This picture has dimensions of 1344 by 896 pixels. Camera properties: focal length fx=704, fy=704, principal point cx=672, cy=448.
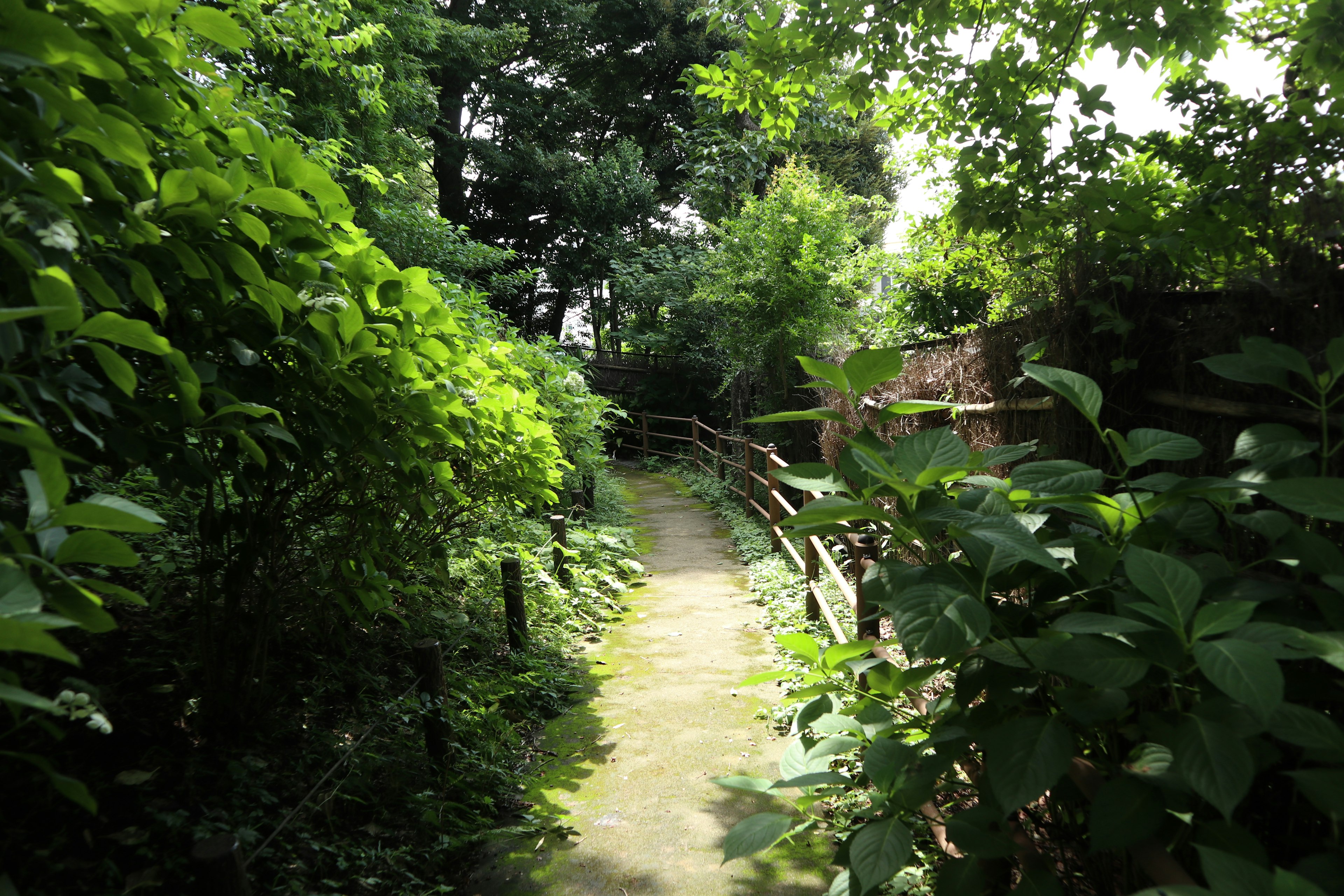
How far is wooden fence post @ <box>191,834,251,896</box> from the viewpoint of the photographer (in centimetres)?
143

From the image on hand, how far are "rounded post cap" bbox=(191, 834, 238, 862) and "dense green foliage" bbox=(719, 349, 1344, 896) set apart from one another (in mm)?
1055

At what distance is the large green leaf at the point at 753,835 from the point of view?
1141mm

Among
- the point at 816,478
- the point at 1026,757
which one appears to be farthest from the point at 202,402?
the point at 1026,757

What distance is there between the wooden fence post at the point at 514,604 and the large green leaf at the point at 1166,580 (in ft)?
11.8

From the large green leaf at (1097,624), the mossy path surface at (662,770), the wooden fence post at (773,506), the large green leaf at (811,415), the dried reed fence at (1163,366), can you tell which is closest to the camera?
the large green leaf at (1097,624)

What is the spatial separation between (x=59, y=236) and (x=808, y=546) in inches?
191

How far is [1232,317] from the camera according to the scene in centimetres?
196

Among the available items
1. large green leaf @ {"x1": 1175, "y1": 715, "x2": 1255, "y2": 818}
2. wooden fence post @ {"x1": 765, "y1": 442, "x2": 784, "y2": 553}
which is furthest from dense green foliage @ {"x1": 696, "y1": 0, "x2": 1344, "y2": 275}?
wooden fence post @ {"x1": 765, "y1": 442, "x2": 784, "y2": 553}

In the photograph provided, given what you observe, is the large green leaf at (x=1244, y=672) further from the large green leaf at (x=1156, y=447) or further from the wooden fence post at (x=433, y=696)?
the wooden fence post at (x=433, y=696)

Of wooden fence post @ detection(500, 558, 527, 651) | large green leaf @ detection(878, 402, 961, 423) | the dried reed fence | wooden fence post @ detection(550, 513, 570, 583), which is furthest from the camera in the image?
wooden fence post @ detection(550, 513, 570, 583)

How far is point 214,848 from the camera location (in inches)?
57.1

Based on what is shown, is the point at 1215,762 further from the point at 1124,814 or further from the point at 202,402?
the point at 202,402

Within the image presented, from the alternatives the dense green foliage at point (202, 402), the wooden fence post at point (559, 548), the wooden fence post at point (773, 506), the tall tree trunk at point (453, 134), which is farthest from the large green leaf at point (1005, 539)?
the tall tree trunk at point (453, 134)

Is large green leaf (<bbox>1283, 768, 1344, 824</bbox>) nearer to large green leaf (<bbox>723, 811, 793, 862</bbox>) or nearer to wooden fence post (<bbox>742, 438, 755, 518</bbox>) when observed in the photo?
large green leaf (<bbox>723, 811, 793, 862</bbox>)
